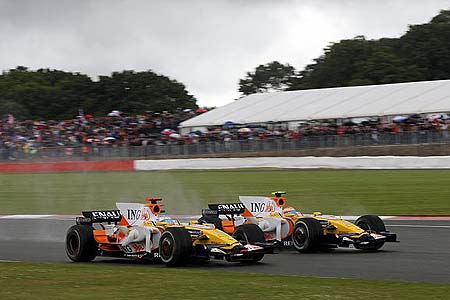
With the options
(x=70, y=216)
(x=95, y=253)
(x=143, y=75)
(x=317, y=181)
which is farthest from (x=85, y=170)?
(x=143, y=75)

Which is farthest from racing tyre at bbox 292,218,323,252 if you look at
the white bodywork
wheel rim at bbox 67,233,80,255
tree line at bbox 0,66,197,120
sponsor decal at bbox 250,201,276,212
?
tree line at bbox 0,66,197,120

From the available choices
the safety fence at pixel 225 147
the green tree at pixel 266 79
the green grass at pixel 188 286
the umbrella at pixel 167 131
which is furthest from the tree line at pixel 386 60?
the green grass at pixel 188 286

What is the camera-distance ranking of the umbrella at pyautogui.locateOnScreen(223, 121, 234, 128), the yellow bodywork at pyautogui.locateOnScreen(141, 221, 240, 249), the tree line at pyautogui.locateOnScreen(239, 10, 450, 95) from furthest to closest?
the tree line at pyautogui.locateOnScreen(239, 10, 450, 95) < the umbrella at pyautogui.locateOnScreen(223, 121, 234, 128) < the yellow bodywork at pyautogui.locateOnScreen(141, 221, 240, 249)

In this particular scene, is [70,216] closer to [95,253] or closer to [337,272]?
[95,253]

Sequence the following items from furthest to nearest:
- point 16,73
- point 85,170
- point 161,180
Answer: point 16,73 < point 85,170 < point 161,180

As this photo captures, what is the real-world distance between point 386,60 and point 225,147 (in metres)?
43.6

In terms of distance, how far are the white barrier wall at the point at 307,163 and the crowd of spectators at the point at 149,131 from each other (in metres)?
3.02

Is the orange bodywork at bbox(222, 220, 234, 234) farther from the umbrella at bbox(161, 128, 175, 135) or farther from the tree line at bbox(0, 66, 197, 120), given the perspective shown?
the tree line at bbox(0, 66, 197, 120)

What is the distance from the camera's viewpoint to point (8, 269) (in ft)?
41.8

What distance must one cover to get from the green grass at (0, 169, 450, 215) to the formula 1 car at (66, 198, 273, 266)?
1032 cm

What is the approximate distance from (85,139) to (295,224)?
3332 centimetres

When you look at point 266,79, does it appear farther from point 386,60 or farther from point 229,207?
point 229,207

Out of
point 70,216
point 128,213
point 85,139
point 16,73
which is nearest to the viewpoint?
point 128,213

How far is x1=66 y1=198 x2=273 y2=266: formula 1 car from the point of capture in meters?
12.9
